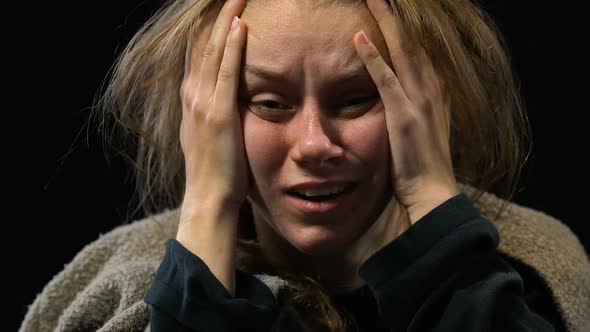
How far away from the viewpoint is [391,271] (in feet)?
4.54

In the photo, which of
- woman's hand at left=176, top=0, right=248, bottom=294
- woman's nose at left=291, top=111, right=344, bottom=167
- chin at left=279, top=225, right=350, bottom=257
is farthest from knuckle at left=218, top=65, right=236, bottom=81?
chin at left=279, top=225, right=350, bottom=257

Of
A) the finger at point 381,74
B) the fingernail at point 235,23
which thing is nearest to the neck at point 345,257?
the finger at point 381,74

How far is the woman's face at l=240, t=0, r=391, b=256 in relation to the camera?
1.39 metres

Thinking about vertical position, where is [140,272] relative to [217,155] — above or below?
below

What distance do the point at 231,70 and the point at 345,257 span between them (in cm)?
35

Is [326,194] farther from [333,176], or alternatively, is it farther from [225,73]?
[225,73]

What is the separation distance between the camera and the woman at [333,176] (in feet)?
4.51

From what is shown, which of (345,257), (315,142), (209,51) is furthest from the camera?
(345,257)

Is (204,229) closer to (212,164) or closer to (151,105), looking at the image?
(212,164)

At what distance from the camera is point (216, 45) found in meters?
1.46

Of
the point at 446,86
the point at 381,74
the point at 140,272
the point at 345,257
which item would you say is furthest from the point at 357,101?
the point at 140,272

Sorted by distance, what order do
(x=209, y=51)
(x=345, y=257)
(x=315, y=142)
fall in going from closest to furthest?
(x=315, y=142) → (x=209, y=51) → (x=345, y=257)

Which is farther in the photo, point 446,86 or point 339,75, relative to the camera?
point 446,86

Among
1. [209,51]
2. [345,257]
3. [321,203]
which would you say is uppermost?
[209,51]
